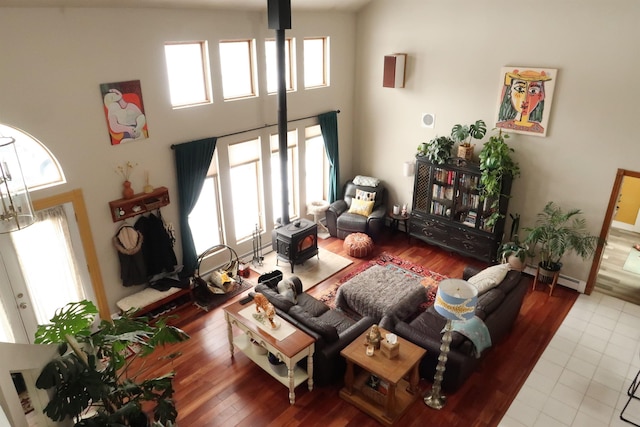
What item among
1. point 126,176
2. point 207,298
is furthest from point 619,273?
point 126,176

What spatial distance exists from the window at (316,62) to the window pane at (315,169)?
1.10m

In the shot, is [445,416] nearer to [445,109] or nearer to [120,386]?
[120,386]

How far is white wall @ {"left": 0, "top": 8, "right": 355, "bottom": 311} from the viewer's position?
5.24 m

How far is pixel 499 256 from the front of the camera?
8.10 metres

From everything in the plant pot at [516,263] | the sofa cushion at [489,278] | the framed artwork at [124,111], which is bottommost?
the plant pot at [516,263]

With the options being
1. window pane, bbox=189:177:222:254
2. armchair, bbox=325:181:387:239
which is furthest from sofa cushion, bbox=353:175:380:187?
window pane, bbox=189:177:222:254

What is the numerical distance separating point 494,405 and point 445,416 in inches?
25.3

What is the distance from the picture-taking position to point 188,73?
273 inches

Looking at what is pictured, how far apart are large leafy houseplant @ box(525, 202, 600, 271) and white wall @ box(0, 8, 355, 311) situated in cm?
493

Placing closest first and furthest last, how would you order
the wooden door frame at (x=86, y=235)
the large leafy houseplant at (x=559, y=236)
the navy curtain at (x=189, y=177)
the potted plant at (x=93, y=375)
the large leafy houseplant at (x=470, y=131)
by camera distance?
the potted plant at (x=93, y=375)
the wooden door frame at (x=86, y=235)
the navy curtain at (x=189, y=177)
the large leafy houseplant at (x=559, y=236)
the large leafy houseplant at (x=470, y=131)

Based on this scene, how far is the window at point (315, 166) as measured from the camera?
928cm

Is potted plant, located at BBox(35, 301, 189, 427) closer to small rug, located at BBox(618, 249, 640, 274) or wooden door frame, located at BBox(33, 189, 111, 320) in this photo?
wooden door frame, located at BBox(33, 189, 111, 320)

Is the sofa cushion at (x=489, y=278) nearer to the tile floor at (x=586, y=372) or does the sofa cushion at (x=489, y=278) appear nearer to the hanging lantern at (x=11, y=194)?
the tile floor at (x=586, y=372)

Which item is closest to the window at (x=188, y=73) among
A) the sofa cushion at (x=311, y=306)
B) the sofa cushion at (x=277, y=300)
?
the sofa cushion at (x=277, y=300)
